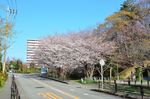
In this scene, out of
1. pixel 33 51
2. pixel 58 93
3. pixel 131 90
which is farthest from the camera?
pixel 33 51

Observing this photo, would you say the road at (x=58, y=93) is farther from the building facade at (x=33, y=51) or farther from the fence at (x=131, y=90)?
the building facade at (x=33, y=51)

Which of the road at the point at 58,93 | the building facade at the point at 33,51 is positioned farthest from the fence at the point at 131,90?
the building facade at the point at 33,51

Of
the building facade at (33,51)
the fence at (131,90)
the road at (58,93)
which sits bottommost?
the road at (58,93)

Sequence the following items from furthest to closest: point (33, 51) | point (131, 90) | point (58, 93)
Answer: point (33, 51)
point (131, 90)
point (58, 93)

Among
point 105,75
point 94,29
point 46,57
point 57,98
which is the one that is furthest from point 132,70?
point 57,98

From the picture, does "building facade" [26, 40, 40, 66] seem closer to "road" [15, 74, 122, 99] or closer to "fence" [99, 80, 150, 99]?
"road" [15, 74, 122, 99]

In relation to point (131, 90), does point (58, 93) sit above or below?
below

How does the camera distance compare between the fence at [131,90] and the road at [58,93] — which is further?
the road at [58,93]

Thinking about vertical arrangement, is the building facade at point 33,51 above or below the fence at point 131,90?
above

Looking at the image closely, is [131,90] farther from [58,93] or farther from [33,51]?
[33,51]

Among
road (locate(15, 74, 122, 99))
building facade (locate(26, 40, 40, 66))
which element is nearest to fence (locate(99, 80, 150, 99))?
road (locate(15, 74, 122, 99))

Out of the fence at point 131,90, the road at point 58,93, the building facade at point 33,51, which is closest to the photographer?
the fence at point 131,90

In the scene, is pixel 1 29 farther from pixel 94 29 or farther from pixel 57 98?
pixel 94 29

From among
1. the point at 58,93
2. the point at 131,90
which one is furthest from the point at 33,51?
the point at 131,90
